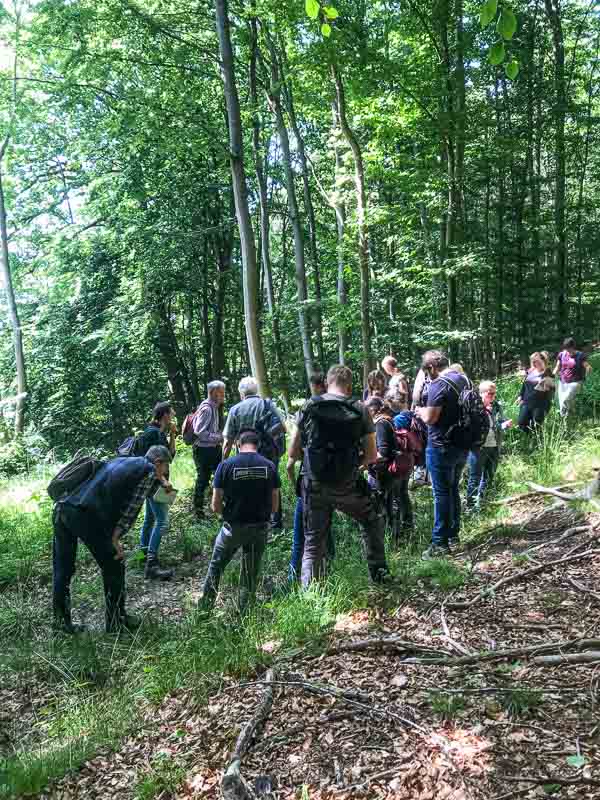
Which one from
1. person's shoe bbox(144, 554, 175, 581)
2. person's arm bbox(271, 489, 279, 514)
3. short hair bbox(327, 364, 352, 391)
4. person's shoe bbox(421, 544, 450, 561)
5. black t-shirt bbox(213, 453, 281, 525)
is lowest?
person's shoe bbox(144, 554, 175, 581)

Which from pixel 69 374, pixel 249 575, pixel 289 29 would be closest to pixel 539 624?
pixel 249 575

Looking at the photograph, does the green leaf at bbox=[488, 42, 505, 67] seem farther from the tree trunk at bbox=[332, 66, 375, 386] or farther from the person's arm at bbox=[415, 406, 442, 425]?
the tree trunk at bbox=[332, 66, 375, 386]

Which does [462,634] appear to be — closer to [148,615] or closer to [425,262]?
[148,615]

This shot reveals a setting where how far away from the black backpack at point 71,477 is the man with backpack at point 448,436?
323 centimetres

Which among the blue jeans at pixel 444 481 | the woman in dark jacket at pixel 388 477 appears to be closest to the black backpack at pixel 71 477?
the woman in dark jacket at pixel 388 477

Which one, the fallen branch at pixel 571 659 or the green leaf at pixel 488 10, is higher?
the green leaf at pixel 488 10

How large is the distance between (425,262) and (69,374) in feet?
37.7

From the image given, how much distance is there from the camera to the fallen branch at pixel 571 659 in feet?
10.7

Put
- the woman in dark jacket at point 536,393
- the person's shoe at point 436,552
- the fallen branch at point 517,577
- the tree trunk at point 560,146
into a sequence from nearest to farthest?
the fallen branch at point 517,577 → the person's shoe at point 436,552 → the woman in dark jacket at point 536,393 → the tree trunk at point 560,146

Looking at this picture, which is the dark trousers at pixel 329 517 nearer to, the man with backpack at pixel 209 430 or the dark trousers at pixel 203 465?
the man with backpack at pixel 209 430

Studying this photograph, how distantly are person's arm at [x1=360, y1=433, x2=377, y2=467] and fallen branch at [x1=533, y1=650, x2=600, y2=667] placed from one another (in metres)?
1.98

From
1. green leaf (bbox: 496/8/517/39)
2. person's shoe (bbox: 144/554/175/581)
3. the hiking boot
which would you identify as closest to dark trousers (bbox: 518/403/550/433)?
person's shoe (bbox: 144/554/175/581)

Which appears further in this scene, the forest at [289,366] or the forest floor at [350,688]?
the forest at [289,366]

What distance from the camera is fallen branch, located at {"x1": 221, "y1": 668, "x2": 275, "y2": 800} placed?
8.95ft
